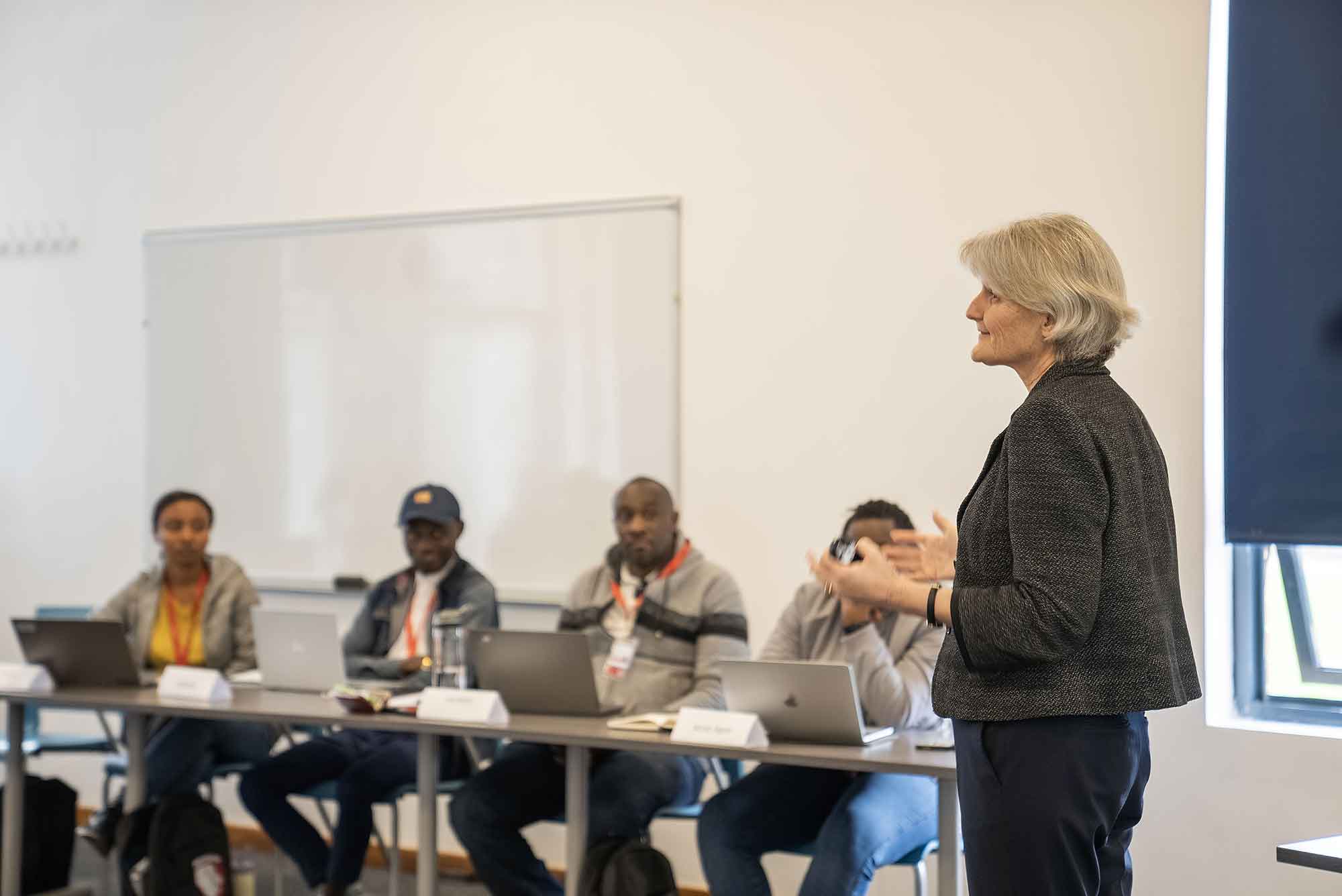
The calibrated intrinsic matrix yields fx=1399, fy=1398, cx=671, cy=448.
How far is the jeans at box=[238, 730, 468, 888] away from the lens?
3873 mm

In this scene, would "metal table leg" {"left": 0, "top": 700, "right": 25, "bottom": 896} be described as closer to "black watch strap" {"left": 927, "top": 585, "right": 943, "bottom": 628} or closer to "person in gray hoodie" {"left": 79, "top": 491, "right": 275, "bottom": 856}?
"person in gray hoodie" {"left": 79, "top": 491, "right": 275, "bottom": 856}

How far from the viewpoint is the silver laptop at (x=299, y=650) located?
146 inches

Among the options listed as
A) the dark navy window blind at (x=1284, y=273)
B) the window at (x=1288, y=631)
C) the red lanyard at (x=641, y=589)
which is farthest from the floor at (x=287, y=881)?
the dark navy window blind at (x=1284, y=273)

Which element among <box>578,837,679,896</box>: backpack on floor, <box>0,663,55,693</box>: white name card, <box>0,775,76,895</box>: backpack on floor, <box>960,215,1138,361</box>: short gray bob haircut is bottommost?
<box>0,775,76,895</box>: backpack on floor

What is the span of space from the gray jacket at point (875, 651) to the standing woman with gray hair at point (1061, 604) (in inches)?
49.9

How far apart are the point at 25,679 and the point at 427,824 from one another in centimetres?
125

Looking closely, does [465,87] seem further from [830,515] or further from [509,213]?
[830,515]

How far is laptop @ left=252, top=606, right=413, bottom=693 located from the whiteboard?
1.12 meters

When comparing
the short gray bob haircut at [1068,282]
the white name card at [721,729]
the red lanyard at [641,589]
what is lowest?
the white name card at [721,729]

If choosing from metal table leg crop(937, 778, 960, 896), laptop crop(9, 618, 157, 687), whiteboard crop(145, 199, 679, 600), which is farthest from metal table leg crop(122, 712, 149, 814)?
metal table leg crop(937, 778, 960, 896)

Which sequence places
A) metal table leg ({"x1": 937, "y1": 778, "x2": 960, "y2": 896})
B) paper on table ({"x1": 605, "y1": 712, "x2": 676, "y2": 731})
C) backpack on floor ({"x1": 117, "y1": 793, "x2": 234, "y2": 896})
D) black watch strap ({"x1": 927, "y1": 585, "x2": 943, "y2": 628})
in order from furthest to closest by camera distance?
backpack on floor ({"x1": 117, "y1": 793, "x2": 234, "y2": 896}), paper on table ({"x1": 605, "y1": 712, "x2": 676, "y2": 731}), metal table leg ({"x1": 937, "y1": 778, "x2": 960, "y2": 896}), black watch strap ({"x1": 927, "y1": 585, "x2": 943, "y2": 628})

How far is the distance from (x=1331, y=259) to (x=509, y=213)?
8.65ft

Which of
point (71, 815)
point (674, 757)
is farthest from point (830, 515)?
point (71, 815)

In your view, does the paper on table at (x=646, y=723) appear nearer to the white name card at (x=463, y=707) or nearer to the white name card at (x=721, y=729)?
the white name card at (x=721, y=729)
